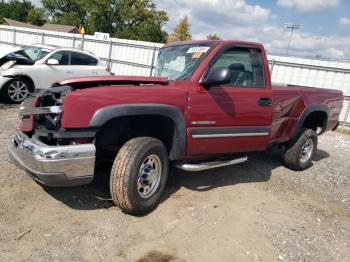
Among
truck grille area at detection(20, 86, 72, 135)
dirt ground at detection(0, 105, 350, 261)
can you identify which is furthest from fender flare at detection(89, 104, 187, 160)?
dirt ground at detection(0, 105, 350, 261)

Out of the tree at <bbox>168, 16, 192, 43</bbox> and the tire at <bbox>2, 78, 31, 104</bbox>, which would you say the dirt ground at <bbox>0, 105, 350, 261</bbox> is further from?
the tree at <bbox>168, 16, 192, 43</bbox>

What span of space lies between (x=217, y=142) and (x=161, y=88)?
3.49 ft

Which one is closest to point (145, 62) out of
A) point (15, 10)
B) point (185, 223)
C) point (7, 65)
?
point (7, 65)

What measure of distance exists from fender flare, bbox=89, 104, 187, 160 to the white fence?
33.3 ft

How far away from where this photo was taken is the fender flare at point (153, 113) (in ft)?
11.3

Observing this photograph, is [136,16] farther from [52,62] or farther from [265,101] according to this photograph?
[265,101]

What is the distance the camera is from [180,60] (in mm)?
4633

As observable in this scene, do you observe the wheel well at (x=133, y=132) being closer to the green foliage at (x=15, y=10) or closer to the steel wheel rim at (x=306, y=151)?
the steel wheel rim at (x=306, y=151)

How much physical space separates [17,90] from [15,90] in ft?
0.16

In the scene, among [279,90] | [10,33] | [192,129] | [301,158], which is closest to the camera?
[192,129]

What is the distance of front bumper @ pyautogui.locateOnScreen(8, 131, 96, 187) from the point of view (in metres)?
3.32

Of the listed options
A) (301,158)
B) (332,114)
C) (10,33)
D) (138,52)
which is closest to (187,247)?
(301,158)

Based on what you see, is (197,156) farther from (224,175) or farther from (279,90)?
(279,90)

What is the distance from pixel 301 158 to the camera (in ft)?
20.7
